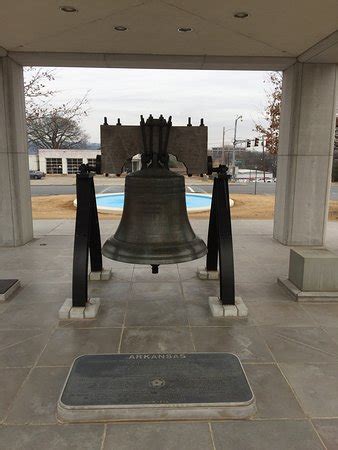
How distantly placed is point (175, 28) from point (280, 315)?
4608 millimetres

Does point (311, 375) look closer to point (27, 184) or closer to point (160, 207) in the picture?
point (160, 207)

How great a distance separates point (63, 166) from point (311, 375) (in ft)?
Result: 187

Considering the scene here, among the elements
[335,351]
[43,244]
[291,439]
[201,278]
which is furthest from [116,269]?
[291,439]

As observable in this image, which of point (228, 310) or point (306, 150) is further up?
point (306, 150)

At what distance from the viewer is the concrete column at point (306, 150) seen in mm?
8156

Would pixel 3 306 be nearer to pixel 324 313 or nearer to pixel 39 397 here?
pixel 39 397

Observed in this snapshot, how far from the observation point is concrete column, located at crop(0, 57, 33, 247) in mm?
7855

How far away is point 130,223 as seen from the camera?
3842 millimetres

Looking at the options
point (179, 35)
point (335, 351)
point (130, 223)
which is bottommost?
point (335, 351)

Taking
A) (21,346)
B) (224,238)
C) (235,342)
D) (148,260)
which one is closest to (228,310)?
(235,342)

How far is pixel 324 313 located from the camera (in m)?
4.86

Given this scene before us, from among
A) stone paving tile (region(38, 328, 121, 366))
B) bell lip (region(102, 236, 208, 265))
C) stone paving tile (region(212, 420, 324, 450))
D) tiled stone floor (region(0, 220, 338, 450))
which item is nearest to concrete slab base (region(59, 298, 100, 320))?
tiled stone floor (region(0, 220, 338, 450))

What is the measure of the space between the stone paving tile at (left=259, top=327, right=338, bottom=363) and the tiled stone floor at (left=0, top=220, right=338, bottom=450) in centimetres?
1

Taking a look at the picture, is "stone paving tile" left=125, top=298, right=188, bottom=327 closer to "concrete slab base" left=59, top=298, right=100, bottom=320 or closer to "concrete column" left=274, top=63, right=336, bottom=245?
"concrete slab base" left=59, top=298, right=100, bottom=320
